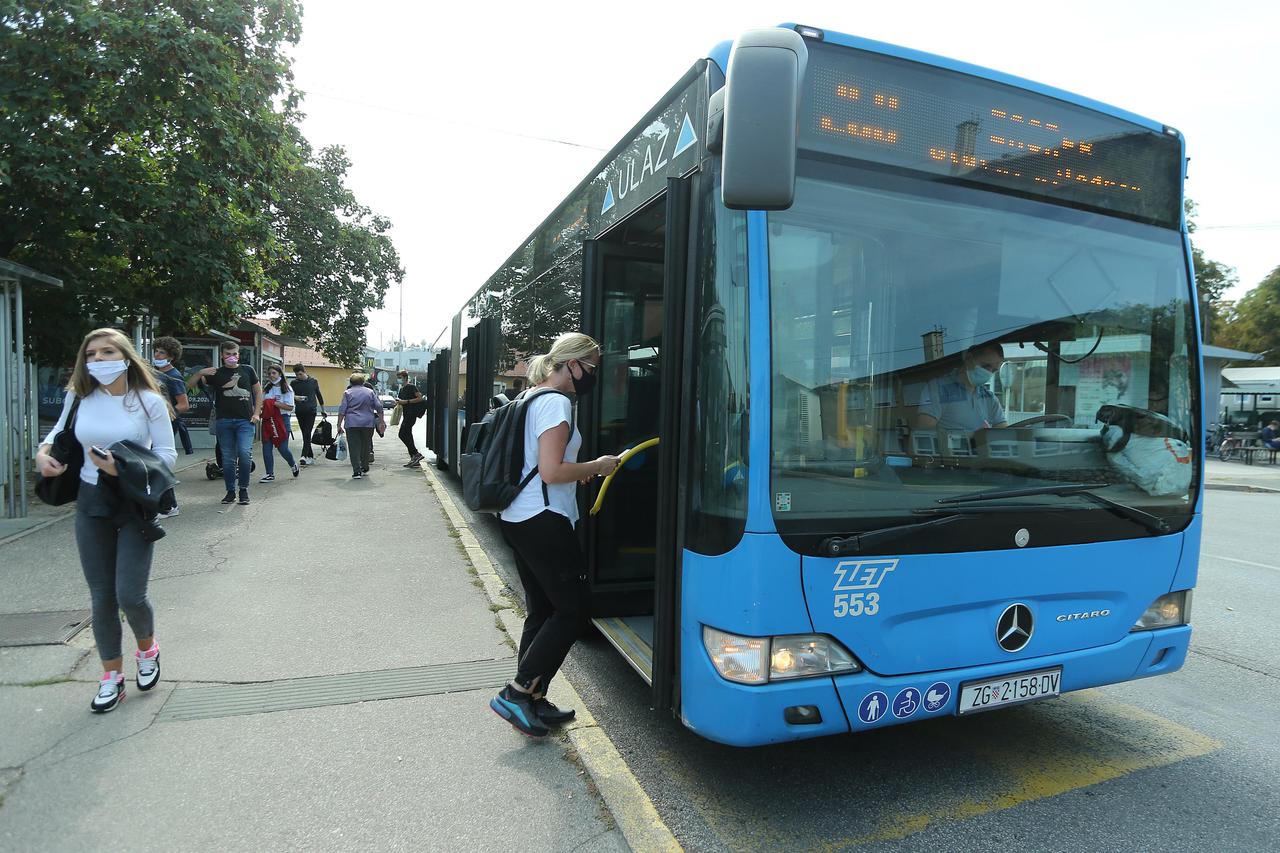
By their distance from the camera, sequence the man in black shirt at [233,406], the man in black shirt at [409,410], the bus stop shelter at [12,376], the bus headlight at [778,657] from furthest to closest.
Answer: the man in black shirt at [409,410], the man in black shirt at [233,406], the bus stop shelter at [12,376], the bus headlight at [778,657]

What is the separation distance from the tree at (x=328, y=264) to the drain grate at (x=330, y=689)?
17635mm

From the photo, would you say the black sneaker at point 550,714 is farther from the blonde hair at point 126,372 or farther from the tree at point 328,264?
the tree at point 328,264

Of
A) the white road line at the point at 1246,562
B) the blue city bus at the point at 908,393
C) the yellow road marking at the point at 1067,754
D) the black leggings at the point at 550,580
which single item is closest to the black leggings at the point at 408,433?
the black leggings at the point at 550,580

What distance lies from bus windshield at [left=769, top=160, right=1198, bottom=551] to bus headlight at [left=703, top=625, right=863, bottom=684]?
39cm

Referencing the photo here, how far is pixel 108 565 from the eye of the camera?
3648 mm

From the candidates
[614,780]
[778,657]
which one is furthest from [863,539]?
[614,780]

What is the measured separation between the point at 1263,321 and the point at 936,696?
47221mm

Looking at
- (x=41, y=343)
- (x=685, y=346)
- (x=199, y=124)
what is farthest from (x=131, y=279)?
(x=685, y=346)

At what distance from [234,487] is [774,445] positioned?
8.87 meters

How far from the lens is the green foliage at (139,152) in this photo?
8352 mm

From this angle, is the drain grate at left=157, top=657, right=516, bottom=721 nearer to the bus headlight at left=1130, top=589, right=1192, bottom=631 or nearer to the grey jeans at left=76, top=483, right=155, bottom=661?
the grey jeans at left=76, top=483, right=155, bottom=661

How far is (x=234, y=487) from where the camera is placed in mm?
9562

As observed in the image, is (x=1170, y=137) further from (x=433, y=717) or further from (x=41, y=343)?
(x=41, y=343)

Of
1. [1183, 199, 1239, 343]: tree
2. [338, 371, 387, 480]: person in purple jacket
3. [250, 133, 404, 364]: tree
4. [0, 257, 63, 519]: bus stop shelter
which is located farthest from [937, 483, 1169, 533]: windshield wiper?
[1183, 199, 1239, 343]: tree
